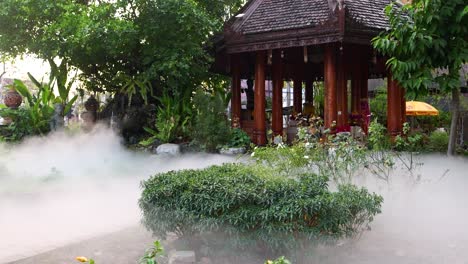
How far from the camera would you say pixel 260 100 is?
1287 centimetres

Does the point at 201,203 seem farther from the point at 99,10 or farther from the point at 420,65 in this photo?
the point at 99,10

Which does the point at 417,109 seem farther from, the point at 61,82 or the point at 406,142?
the point at 61,82

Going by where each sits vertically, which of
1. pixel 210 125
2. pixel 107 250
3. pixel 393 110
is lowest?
pixel 107 250

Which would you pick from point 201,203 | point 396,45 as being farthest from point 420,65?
point 201,203

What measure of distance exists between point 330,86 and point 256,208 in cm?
730

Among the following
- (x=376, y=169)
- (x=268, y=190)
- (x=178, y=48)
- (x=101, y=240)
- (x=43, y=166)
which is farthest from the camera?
(x=178, y=48)

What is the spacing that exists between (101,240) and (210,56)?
28.9 feet

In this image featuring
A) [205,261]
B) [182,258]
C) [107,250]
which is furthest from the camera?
[107,250]

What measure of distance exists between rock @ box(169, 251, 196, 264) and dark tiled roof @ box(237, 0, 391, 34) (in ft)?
24.6

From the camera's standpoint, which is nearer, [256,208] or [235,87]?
[256,208]

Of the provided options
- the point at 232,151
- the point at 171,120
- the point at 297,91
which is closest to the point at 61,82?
the point at 171,120

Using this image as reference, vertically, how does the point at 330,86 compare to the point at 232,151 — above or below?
above

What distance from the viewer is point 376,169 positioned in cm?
705

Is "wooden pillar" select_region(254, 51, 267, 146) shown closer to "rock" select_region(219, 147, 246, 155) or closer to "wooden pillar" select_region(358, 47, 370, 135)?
"rock" select_region(219, 147, 246, 155)
